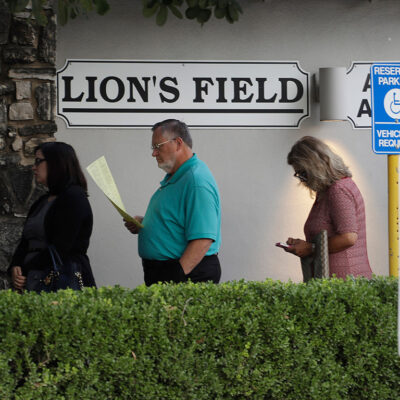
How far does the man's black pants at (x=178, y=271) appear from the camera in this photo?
14.6ft

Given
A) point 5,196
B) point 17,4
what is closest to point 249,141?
point 5,196

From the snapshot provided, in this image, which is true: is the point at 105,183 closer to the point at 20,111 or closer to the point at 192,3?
the point at 192,3

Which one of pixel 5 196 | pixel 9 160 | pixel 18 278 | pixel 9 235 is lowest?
pixel 18 278

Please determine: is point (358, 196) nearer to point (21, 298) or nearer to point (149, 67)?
point (21, 298)

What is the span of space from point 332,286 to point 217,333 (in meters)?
0.68

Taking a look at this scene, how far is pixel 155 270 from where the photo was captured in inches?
181

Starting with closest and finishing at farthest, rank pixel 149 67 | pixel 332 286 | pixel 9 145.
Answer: pixel 332 286 < pixel 9 145 < pixel 149 67

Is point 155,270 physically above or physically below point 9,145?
below

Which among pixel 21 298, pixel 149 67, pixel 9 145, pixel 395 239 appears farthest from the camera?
pixel 149 67

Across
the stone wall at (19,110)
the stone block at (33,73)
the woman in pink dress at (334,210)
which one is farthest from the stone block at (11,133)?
the woman in pink dress at (334,210)

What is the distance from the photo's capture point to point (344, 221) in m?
Result: 4.76

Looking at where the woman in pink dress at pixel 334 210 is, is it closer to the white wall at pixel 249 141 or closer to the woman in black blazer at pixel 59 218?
the woman in black blazer at pixel 59 218

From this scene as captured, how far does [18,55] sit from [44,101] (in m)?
0.43

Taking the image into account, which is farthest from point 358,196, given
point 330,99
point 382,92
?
point 330,99
